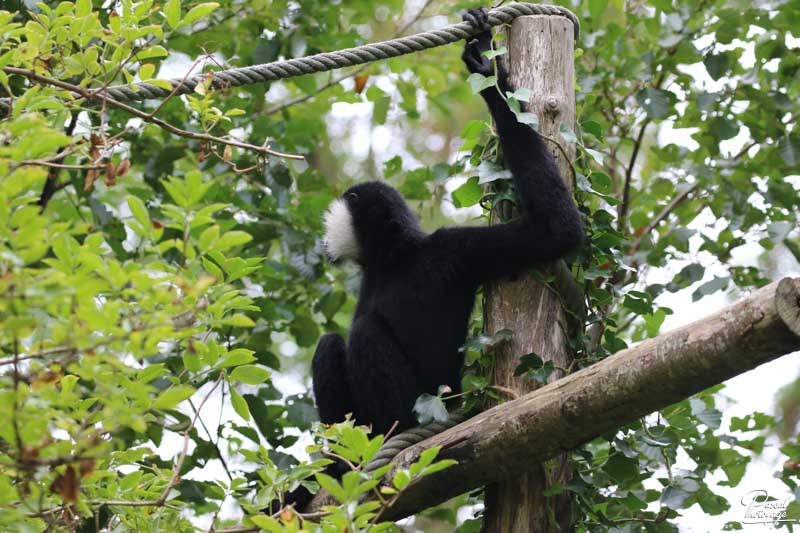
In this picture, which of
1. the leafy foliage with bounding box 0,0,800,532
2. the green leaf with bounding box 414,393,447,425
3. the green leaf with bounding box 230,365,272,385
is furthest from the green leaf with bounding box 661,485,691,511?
the green leaf with bounding box 230,365,272,385

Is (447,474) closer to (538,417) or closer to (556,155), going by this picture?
(538,417)

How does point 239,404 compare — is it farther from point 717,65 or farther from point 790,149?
point 790,149

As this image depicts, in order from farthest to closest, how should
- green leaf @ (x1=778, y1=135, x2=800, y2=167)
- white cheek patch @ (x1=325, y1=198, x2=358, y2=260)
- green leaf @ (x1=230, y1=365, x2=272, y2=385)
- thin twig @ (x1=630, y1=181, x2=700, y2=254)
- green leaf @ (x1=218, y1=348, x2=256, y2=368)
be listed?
thin twig @ (x1=630, y1=181, x2=700, y2=254) → green leaf @ (x1=778, y1=135, x2=800, y2=167) → white cheek patch @ (x1=325, y1=198, x2=358, y2=260) → green leaf @ (x1=230, y1=365, x2=272, y2=385) → green leaf @ (x1=218, y1=348, x2=256, y2=368)

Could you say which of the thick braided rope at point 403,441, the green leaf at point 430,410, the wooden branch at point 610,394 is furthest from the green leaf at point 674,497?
the green leaf at point 430,410

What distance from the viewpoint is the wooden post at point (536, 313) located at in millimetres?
4750

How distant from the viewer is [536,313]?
5.00 metres

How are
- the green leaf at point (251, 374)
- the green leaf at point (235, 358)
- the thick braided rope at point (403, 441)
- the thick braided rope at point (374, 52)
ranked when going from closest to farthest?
the green leaf at point (235, 358)
the green leaf at point (251, 374)
the thick braided rope at point (403, 441)
the thick braided rope at point (374, 52)

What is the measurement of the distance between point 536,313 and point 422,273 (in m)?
0.93

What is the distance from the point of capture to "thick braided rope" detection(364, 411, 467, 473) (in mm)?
4734

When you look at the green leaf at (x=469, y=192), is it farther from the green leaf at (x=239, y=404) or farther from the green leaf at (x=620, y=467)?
→ the green leaf at (x=239, y=404)

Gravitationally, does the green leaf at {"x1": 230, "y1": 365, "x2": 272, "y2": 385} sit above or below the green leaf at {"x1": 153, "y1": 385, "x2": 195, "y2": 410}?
below

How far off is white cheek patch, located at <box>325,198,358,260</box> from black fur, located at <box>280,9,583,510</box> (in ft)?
0.16

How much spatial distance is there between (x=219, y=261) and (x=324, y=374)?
81.9 inches

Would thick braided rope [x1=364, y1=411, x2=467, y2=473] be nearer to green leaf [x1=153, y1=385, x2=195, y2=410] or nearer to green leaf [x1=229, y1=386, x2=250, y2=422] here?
green leaf [x1=229, y1=386, x2=250, y2=422]
